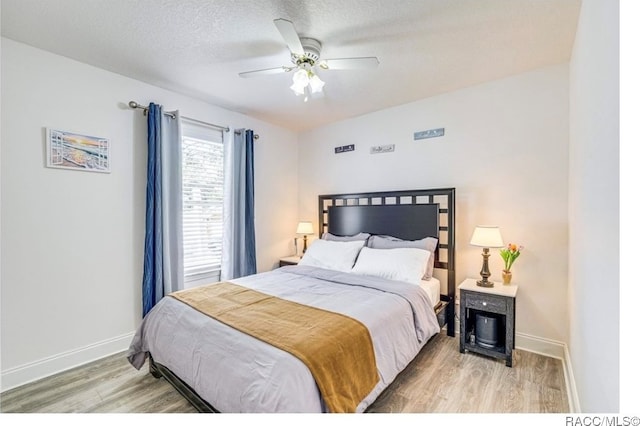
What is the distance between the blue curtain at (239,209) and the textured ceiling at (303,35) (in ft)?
2.73

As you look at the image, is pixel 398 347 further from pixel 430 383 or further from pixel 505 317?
pixel 505 317

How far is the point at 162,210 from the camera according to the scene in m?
2.86

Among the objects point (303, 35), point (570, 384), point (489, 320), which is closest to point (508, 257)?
point (489, 320)

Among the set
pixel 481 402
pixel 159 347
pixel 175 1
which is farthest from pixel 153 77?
pixel 481 402

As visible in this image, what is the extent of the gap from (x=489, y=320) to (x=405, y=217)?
1.32 m

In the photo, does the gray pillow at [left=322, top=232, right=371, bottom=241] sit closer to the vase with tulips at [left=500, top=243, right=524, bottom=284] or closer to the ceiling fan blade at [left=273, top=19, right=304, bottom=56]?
the vase with tulips at [left=500, top=243, right=524, bottom=284]

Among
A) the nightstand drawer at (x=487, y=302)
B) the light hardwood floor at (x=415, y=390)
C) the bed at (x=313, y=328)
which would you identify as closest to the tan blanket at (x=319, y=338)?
the bed at (x=313, y=328)

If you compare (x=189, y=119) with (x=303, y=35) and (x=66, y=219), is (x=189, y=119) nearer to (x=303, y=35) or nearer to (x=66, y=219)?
(x=66, y=219)

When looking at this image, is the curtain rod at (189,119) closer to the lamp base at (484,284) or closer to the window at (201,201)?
the window at (201,201)

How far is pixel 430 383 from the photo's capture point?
6.95ft

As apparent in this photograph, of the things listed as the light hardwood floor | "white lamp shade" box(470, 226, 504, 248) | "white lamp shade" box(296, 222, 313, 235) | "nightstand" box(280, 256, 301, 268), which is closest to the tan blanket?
the light hardwood floor

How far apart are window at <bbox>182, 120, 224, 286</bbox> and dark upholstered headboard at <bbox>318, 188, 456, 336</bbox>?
157cm
